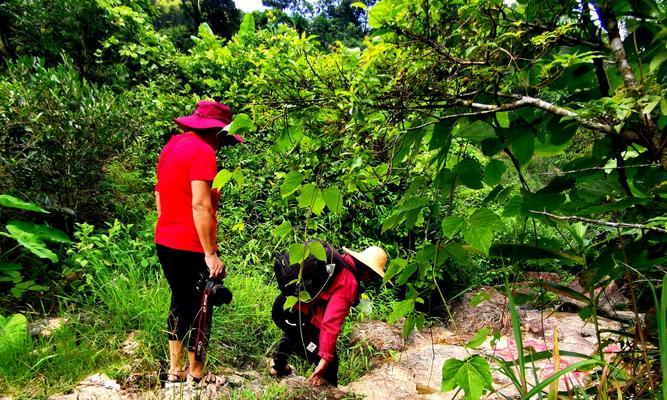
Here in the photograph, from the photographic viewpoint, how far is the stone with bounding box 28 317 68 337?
2.83 m

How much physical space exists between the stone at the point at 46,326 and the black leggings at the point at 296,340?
5.18ft

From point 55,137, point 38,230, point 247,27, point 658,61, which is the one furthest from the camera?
point 247,27

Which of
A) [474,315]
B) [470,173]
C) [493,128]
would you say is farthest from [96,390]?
[474,315]

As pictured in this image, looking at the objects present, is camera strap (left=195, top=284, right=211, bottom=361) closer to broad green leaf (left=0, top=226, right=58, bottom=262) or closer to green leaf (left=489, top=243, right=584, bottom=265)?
broad green leaf (left=0, top=226, right=58, bottom=262)

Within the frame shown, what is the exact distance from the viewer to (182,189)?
8.00 ft

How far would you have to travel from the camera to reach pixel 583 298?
A: 3.54 feet

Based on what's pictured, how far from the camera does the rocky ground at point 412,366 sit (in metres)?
2.26

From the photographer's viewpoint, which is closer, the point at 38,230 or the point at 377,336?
the point at 38,230

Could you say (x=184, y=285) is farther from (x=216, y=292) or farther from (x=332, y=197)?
(x=332, y=197)

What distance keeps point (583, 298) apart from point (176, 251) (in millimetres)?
2177

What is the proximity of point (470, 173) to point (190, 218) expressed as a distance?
6.29 feet

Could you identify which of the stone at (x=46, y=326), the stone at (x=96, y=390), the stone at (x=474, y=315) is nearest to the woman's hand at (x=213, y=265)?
the stone at (x=96, y=390)

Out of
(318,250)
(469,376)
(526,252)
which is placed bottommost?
(469,376)

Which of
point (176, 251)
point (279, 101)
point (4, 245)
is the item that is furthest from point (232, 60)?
point (279, 101)
